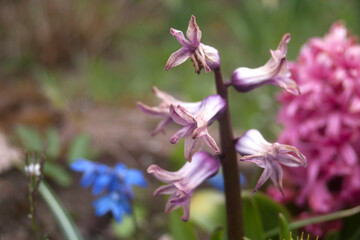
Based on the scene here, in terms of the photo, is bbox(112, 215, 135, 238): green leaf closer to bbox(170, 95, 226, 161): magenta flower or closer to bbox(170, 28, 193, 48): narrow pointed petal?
bbox(170, 95, 226, 161): magenta flower

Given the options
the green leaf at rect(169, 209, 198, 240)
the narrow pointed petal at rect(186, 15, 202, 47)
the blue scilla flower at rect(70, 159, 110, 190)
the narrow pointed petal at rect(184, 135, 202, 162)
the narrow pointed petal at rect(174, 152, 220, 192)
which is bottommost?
the green leaf at rect(169, 209, 198, 240)

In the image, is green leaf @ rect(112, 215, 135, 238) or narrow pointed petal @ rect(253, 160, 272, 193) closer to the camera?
narrow pointed petal @ rect(253, 160, 272, 193)

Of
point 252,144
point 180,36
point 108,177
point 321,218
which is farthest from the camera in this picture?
point 108,177

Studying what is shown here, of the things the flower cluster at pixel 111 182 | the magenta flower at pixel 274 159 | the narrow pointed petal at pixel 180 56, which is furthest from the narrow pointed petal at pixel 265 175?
the flower cluster at pixel 111 182

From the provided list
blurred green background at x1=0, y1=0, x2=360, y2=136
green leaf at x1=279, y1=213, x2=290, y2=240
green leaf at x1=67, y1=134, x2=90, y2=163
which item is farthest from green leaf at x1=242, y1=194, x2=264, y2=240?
blurred green background at x1=0, y1=0, x2=360, y2=136

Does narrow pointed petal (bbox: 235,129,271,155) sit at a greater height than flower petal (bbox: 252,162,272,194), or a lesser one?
greater

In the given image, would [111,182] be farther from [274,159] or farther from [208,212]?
[274,159]

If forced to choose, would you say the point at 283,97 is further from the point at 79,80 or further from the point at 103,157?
the point at 79,80

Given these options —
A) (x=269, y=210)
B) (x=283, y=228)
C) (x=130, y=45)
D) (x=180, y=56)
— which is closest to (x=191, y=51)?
(x=180, y=56)
